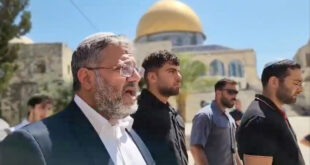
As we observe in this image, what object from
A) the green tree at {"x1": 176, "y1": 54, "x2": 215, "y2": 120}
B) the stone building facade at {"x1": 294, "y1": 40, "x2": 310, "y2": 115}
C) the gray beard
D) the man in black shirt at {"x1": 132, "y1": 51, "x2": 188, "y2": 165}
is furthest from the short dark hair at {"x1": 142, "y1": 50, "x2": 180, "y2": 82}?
the stone building facade at {"x1": 294, "y1": 40, "x2": 310, "y2": 115}

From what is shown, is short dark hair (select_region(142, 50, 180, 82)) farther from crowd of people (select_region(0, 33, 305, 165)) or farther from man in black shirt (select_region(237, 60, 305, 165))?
man in black shirt (select_region(237, 60, 305, 165))

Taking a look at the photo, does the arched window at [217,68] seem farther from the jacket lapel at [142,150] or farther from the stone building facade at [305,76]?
the jacket lapel at [142,150]

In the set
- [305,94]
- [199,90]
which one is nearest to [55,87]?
[199,90]

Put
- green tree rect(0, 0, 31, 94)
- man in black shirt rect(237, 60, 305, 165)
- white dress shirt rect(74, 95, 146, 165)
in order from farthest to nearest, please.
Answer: green tree rect(0, 0, 31, 94)
man in black shirt rect(237, 60, 305, 165)
white dress shirt rect(74, 95, 146, 165)

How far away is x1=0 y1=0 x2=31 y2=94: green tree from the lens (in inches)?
697

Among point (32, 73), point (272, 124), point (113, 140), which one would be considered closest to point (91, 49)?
point (113, 140)

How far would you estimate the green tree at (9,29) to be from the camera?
17.7 metres

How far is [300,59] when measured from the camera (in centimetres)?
3662

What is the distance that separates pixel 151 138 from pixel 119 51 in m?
1.11

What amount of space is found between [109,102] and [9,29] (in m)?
17.5

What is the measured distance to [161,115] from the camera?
292 centimetres

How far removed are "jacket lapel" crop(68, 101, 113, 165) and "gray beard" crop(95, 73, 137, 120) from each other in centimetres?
12

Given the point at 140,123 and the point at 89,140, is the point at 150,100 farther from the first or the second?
the point at 89,140

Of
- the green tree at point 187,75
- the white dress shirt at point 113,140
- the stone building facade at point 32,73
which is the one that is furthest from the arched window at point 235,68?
the white dress shirt at point 113,140
